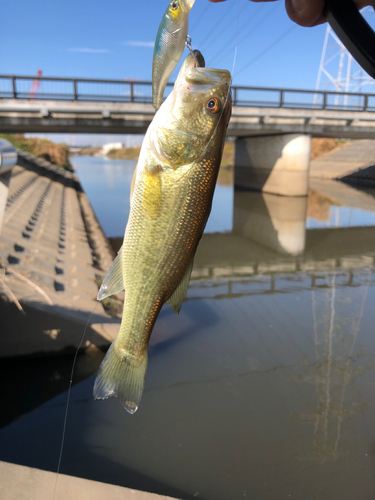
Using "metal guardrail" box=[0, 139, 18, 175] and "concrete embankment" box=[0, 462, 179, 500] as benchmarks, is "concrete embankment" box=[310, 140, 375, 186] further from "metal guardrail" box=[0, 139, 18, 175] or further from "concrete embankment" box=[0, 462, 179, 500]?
"concrete embankment" box=[0, 462, 179, 500]

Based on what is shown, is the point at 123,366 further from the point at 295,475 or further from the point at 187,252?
the point at 295,475

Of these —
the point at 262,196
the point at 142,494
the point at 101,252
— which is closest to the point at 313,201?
the point at 262,196

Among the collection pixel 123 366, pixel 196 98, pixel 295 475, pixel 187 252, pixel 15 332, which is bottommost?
pixel 295 475

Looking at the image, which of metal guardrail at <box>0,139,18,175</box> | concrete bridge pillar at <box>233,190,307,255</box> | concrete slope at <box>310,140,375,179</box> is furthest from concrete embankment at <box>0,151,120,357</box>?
concrete slope at <box>310,140,375,179</box>

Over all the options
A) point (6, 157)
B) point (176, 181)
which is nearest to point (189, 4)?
point (176, 181)

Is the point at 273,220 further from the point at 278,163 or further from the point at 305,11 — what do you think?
the point at 305,11

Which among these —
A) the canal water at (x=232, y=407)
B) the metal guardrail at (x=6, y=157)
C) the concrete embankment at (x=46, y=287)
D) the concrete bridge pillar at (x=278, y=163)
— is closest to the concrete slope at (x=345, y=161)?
the concrete bridge pillar at (x=278, y=163)
